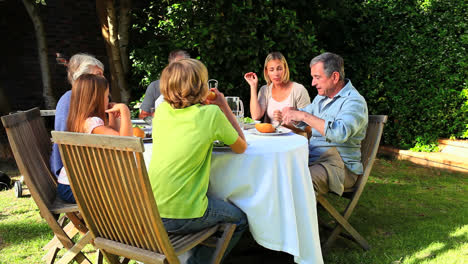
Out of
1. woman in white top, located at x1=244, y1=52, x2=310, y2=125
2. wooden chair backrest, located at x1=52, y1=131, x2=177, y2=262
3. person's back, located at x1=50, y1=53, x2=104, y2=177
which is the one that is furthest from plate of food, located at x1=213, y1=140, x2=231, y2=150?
woman in white top, located at x1=244, y1=52, x2=310, y2=125

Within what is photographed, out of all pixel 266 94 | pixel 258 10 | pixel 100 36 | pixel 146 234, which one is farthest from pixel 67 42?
pixel 146 234

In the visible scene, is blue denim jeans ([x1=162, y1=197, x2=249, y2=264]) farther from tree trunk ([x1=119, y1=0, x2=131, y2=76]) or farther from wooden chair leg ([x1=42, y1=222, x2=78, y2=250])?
tree trunk ([x1=119, y1=0, x2=131, y2=76])

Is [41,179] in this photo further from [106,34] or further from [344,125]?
[106,34]

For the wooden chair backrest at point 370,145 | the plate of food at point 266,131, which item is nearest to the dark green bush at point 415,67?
the wooden chair backrest at point 370,145

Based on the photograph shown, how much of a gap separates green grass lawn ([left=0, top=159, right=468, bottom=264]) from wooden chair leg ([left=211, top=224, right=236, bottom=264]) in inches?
38.6

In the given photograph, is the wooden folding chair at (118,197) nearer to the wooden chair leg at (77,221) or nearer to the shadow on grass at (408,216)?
the wooden chair leg at (77,221)

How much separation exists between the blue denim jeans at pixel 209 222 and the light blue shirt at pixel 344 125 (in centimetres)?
98

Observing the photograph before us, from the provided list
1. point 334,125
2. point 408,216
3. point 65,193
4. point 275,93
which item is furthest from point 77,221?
point 408,216

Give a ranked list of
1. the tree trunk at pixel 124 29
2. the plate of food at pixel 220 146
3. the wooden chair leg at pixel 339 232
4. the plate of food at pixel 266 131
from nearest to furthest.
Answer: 1. the plate of food at pixel 220 146
2. the plate of food at pixel 266 131
3. the wooden chair leg at pixel 339 232
4. the tree trunk at pixel 124 29

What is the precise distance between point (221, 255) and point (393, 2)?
568 centimetres

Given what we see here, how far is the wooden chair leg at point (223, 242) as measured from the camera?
2.08 m

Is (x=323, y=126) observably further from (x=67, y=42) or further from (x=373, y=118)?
(x=67, y=42)

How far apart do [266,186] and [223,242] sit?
39cm

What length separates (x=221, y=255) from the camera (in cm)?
210
